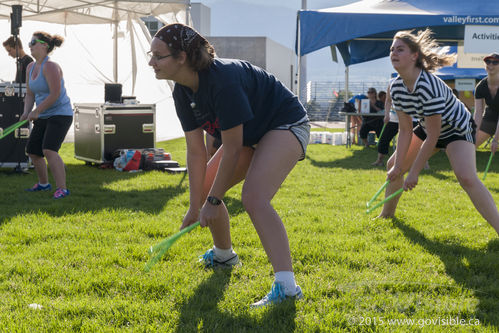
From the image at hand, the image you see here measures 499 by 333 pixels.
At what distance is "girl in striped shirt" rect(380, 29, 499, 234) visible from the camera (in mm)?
3740

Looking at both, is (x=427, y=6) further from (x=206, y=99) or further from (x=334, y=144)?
(x=206, y=99)

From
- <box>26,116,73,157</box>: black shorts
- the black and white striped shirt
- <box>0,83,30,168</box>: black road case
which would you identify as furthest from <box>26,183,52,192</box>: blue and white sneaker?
the black and white striped shirt

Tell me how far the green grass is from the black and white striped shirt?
0.90 meters

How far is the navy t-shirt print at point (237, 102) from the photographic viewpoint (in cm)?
244

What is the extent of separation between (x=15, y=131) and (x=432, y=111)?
631cm

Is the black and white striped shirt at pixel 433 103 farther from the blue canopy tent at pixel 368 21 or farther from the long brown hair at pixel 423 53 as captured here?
the blue canopy tent at pixel 368 21

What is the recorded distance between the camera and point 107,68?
1327 cm

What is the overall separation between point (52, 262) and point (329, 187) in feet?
13.6

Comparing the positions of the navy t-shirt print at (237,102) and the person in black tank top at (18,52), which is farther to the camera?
the person in black tank top at (18,52)

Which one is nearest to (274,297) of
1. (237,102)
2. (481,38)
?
(237,102)

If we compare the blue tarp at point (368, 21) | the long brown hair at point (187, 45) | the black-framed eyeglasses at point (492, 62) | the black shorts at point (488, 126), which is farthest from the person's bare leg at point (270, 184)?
the blue tarp at point (368, 21)

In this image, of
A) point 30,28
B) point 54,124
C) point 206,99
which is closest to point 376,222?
point 206,99

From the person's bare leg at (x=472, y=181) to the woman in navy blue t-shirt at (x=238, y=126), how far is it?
1.59 metres

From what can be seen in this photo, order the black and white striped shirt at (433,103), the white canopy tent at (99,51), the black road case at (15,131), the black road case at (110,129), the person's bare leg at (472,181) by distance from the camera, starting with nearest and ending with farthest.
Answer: the black and white striped shirt at (433,103) < the person's bare leg at (472,181) < the black road case at (15,131) < the black road case at (110,129) < the white canopy tent at (99,51)
